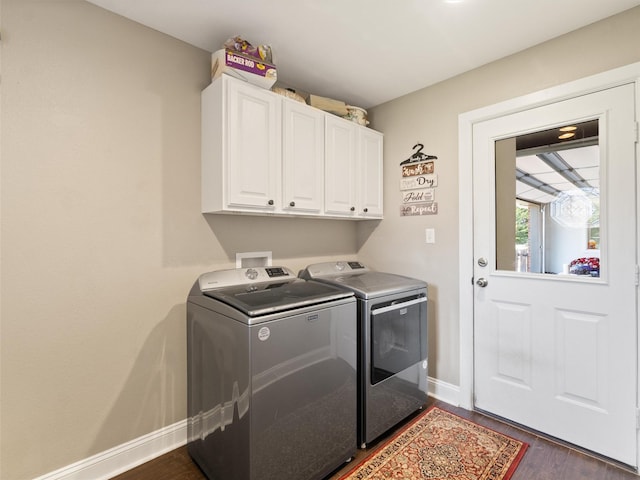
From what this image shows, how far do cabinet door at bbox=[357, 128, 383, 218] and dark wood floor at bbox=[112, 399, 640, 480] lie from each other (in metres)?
1.71

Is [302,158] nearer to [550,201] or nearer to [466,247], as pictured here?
[466,247]

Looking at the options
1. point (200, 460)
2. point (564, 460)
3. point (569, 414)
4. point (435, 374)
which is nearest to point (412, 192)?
point (435, 374)

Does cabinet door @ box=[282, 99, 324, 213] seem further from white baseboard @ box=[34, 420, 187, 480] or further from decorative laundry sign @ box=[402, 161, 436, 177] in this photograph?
white baseboard @ box=[34, 420, 187, 480]

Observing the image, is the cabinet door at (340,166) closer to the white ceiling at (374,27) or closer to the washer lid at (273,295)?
the white ceiling at (374,27)

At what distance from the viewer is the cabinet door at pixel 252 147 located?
1814 millimetres

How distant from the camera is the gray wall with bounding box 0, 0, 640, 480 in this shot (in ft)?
4.74

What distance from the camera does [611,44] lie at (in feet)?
5.72

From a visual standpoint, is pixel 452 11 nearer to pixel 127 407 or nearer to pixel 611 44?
pixel 611 44

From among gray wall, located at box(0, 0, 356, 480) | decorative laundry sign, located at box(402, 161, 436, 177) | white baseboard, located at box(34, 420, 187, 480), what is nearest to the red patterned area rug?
white baseboard, located at box(34, 420, 187, 480)

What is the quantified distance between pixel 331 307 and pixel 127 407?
4.11 feet

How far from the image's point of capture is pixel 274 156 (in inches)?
78.9

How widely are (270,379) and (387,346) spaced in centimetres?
89

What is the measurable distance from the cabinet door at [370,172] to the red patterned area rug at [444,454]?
1.62 m

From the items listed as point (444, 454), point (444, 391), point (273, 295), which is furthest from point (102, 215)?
point (444, 391)
